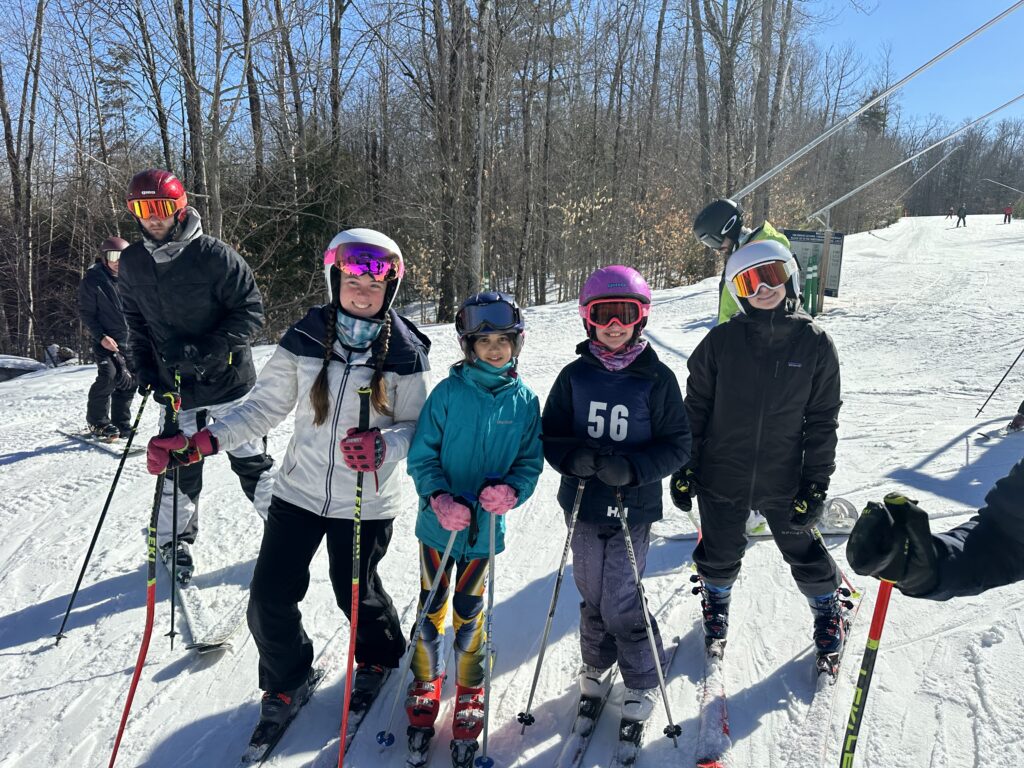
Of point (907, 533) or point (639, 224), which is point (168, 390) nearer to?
point (907, 533)

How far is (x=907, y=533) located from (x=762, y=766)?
1.38 meters

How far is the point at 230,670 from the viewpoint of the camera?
298cm

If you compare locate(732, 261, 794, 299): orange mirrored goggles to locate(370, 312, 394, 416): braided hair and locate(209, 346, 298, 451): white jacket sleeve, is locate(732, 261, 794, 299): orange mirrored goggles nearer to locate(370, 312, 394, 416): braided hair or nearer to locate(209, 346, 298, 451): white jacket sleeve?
locate(370, 312, 394, 416): braided hair

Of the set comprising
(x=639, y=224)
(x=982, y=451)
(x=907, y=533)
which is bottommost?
(x=982, y=451)

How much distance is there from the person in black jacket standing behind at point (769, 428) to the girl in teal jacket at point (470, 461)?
2.94 ft

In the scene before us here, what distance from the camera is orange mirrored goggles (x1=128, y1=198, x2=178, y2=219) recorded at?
3.26 meters

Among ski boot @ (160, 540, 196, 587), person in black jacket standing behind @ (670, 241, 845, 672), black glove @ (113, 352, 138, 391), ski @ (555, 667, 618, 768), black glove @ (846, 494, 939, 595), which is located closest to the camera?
black glove @ (846, 494, 939, 595)

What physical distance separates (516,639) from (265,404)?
179 centimetres

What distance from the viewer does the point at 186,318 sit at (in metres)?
3.48

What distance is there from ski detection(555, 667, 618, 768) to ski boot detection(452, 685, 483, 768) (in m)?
0.35

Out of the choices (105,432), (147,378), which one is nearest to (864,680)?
(147,378)

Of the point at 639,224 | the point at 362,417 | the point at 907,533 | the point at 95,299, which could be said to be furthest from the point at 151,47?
the point at 639,224

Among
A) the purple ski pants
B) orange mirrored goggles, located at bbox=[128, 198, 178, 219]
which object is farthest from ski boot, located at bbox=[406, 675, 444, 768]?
orange mirrored goggles, located at bbox=[128, 198, 178, 219]

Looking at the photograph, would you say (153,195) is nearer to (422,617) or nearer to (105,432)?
(422,617)
